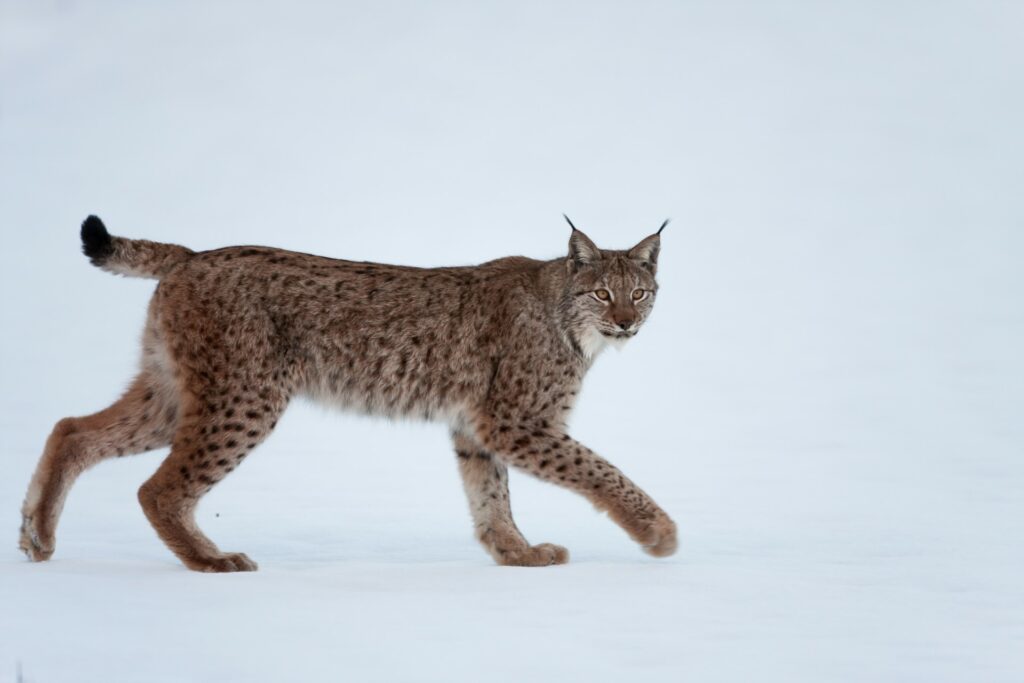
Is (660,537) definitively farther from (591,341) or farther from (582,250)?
(582,250)

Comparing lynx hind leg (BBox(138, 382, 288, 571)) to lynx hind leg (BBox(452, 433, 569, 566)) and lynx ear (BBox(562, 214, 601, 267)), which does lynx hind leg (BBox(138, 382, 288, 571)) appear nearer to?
lynx hind leg (BBox(452, 433, 569, 566))

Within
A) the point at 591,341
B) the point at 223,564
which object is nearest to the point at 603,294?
the point at 591,341

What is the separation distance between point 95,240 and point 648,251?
285cm

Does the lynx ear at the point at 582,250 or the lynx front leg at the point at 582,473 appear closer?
the lynx front leg at the point at 582,473

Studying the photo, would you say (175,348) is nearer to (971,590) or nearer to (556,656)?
(556,656)

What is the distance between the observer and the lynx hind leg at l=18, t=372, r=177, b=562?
6406 mm

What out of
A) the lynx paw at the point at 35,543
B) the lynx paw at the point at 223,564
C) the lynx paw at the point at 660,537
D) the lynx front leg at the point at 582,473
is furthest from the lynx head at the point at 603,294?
the lynx paw at the point at 35,543

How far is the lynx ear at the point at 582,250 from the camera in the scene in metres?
7.15

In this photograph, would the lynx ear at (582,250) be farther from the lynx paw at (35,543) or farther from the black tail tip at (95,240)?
the lynx paw at (35,543)

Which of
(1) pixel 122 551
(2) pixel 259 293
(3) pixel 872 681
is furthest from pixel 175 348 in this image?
(3) pixel 872 681

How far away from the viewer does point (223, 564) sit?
20.7 ft

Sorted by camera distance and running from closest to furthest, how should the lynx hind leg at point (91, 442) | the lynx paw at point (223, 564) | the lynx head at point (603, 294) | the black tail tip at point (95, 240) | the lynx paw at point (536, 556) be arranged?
the lynx paw at point (223, 564), the lynx hind leg at point (91, 442), the black tail tip at point (95, 240), the lynx paw at point (536, 556), the lynx head at point (603, 294)

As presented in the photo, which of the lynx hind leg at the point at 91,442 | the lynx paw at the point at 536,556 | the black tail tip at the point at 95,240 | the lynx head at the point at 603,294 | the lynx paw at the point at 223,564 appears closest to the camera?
the lynx paw at the point at 223,564

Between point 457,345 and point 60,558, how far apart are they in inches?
87.5
